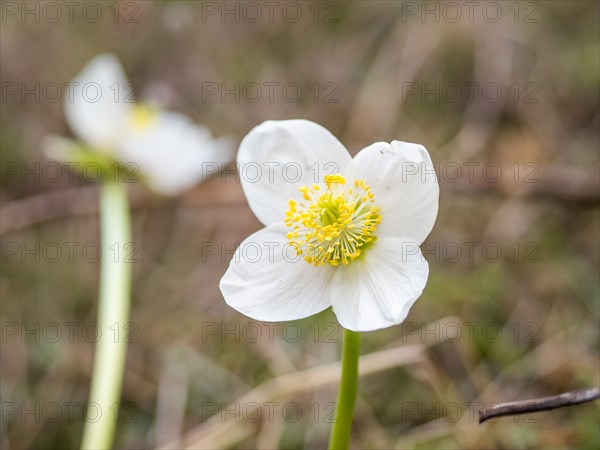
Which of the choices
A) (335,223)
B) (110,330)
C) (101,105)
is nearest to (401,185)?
(335,223)

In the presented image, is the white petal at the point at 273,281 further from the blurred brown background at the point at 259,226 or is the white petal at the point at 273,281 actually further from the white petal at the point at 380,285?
the blurred brown background at the point at 259,226

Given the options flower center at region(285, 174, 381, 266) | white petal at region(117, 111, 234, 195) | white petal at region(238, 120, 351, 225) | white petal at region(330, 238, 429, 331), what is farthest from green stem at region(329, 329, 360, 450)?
white petal at region(117, 111, 234, 195)

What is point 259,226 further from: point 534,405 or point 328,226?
point 534,405

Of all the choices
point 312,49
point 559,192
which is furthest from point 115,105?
point 559,192

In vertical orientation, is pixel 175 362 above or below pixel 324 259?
below

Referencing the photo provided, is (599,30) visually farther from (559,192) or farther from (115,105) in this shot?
(115,105)
